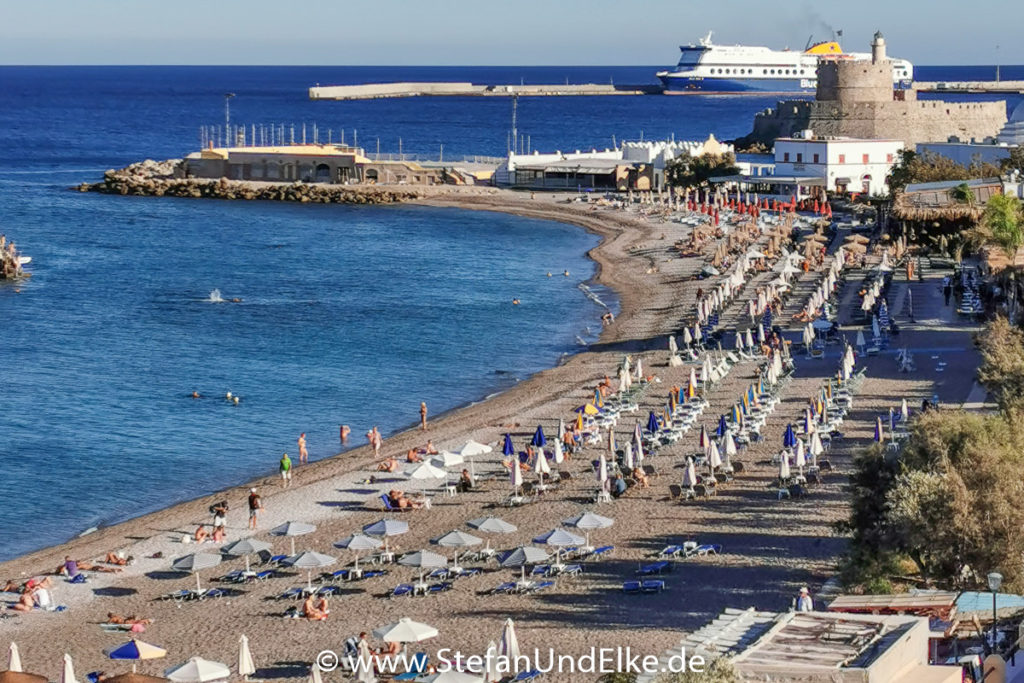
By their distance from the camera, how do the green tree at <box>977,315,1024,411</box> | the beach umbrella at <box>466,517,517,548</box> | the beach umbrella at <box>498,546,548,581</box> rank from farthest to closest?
the green tree at <box>977,315,1024,411</box> < the beach umbrella at <box>466,517,517,548</box> < the beach umbrella at <box>498,546,548,581</box>

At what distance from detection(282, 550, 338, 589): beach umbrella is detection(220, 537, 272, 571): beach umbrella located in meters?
0.79

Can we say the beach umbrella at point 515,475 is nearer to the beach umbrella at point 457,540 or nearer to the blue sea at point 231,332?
the beach umbrella at point 457,540

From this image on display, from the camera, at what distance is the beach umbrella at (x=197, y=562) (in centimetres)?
2448

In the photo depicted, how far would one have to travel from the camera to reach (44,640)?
22203 mm

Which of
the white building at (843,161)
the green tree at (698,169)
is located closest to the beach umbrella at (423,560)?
the white building at (843,161)

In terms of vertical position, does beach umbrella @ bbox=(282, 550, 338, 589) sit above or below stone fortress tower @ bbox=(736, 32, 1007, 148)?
below

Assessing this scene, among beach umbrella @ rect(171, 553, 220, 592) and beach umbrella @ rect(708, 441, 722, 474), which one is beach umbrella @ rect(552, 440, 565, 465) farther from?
beach umbrella @ rect(171, 553, 220, 592)

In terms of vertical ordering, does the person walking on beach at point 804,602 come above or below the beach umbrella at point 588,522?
above

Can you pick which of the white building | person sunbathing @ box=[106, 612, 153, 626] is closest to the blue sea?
person sunbathing @ box=[106, 612, 153, 626]

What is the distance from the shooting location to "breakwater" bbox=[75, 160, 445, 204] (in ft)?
298

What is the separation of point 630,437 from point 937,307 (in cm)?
1507

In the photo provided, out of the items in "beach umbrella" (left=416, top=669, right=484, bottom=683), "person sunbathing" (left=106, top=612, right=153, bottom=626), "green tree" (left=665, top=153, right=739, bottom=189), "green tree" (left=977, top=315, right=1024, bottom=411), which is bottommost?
"person sunbathing" (left=106, top=612, right=153, bottom=626)

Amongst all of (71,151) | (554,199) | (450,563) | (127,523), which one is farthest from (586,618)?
(71,151)

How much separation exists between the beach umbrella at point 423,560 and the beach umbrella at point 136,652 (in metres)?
4.11
